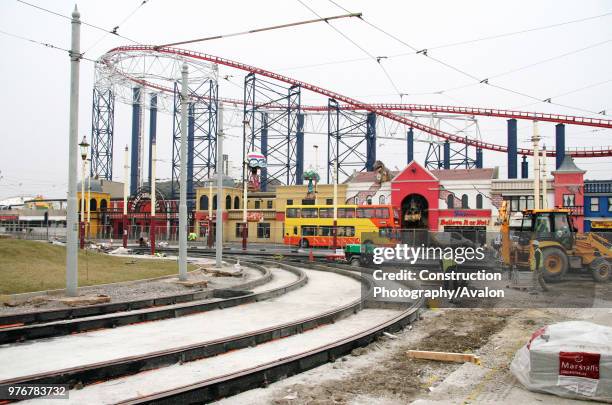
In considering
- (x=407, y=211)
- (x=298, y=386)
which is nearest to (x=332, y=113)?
(x=407, y=211)

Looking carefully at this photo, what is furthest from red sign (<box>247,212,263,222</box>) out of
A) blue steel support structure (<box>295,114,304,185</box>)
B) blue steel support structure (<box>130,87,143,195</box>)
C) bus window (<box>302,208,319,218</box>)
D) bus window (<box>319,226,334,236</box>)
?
blue steel support structure (<box>130,87,143,195</box>)

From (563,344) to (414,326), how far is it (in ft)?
18.1

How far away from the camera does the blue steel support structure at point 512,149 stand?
5220cm

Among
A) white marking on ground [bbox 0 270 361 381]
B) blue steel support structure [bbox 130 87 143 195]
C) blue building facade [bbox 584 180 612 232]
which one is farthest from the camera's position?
blue steel support structure [bbox 130 87 143 195]

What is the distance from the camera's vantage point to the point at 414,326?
11.9m

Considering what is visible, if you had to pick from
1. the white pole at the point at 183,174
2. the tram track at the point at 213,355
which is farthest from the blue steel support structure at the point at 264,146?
the tram track at the point at 213,355

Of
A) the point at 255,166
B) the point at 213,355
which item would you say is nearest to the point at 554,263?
the point at 213,355

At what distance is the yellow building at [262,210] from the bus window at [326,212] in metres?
13.3

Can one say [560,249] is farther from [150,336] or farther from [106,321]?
[106,321]

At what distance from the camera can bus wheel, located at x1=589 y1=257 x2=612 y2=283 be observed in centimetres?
1778

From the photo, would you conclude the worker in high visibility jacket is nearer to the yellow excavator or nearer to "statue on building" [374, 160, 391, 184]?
the yellow excavator

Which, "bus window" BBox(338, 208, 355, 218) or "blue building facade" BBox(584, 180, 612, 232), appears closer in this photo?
"bus window" BBox(338, 208, 355, 218)

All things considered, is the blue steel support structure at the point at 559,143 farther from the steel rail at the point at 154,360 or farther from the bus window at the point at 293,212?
the steel rail at the point at 154,360

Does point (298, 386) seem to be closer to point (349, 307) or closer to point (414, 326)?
point (414, 326)
